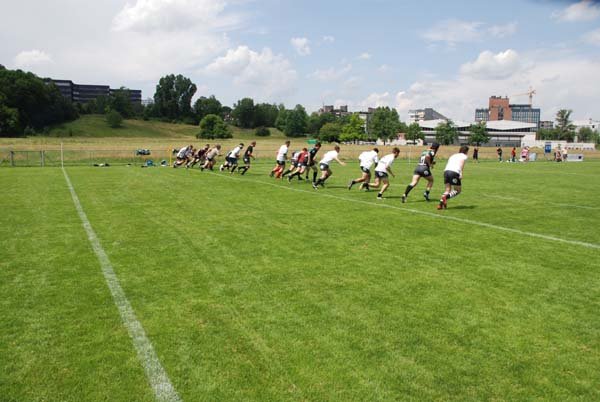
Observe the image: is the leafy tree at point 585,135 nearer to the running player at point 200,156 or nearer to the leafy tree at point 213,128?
the leafy tree at point 213,128

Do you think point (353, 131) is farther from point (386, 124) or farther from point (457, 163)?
point (457, 163)

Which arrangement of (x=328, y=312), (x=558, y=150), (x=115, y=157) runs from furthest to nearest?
(x=558, y=150)
(x=115, y=157)
(x=328, y=312)

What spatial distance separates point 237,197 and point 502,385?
40.2ft

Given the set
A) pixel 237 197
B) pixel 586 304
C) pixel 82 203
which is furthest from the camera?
pixel 237 197

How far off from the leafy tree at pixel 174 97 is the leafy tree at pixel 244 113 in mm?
14393

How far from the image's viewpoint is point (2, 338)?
4270 mm

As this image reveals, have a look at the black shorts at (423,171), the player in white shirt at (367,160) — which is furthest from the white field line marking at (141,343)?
the player in white shirt at (367,160)

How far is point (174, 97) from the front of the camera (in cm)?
13850

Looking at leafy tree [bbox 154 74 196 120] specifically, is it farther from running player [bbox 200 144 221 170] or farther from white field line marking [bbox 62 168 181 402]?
white field line marking [bbox 62 168 181 402]

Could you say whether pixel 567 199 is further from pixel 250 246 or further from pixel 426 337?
pixel 426 337

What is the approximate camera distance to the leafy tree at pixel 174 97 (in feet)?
449

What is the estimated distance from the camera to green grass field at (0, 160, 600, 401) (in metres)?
3.59

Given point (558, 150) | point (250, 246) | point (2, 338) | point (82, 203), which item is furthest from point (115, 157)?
point (558, 150)

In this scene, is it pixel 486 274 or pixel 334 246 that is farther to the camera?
pixel 334 246
